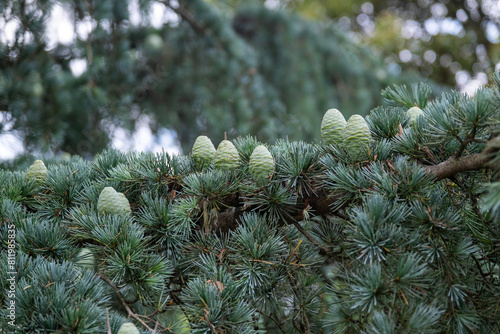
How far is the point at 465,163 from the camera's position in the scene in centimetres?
59

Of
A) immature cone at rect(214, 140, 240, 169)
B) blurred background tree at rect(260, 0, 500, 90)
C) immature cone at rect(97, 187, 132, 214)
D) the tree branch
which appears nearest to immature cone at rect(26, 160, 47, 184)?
immature cone at rect(97, 187, 132, 214)

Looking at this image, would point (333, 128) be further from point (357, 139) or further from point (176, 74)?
point (176, 74)

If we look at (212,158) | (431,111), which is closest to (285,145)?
(212,158)

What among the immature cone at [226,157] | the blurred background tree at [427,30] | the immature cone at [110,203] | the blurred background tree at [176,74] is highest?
the blurred background tree at [427,30]

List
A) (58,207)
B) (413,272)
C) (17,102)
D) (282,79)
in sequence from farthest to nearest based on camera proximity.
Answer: (282,79) → (17,102) → (58,207) → (413,272)

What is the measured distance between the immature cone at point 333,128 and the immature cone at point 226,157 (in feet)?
0.50

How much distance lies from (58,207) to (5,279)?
7.4 inches

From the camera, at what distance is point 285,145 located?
789 mm

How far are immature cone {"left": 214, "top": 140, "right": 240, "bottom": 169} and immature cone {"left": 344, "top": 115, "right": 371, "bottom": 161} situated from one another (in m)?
0.18

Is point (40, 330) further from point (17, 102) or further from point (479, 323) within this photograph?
point (17, 102)

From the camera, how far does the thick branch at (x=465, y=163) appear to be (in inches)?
21.8

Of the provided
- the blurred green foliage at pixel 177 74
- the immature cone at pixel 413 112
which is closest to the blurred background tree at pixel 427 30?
the blurred green foliage at pixel 177 74

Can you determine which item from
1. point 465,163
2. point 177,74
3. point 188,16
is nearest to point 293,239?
point 465,163

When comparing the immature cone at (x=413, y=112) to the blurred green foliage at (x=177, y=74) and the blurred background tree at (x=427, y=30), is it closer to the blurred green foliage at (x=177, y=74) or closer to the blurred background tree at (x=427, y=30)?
the blurred green foliage at (x=177, y=74)
